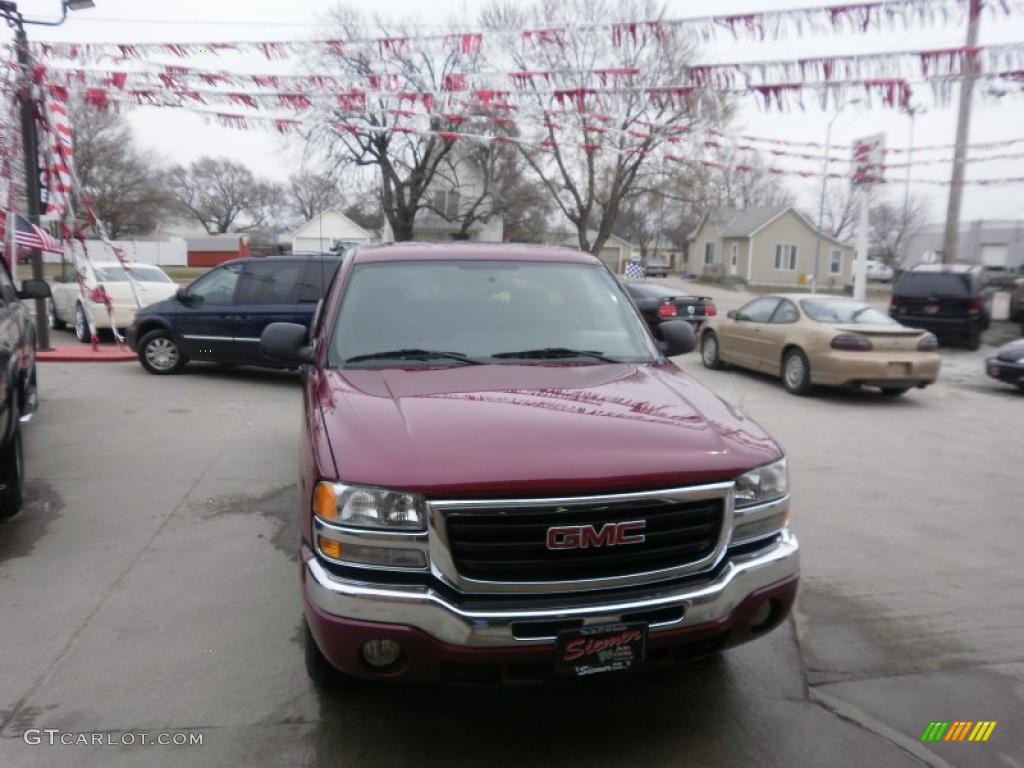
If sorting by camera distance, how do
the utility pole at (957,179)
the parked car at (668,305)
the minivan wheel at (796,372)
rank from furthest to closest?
1. the parked car at (668,305)
2. the utility pole at (957,179)
3. the minivan wheel at (796,372)

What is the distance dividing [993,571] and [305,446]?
415 centimetres

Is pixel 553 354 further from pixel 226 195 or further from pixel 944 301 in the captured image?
pixel 226 195

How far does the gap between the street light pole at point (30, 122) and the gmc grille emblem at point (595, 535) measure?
10.9 m

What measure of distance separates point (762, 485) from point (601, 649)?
0.87 metres

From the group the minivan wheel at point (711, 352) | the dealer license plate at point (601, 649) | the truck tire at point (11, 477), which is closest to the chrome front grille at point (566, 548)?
the dealer license plate at point (601, 649)

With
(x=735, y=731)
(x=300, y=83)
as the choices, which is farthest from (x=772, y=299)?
(x=735, y=731)

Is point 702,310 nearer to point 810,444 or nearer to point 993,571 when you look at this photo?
point 810,444

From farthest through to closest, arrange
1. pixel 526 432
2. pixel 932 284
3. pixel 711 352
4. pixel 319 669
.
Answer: pixel 932 284, pixel 711 352, pixel 319 669, pixel 526 432

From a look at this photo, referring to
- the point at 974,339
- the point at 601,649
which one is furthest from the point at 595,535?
the point at 974,339

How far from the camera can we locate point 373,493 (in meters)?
2.58

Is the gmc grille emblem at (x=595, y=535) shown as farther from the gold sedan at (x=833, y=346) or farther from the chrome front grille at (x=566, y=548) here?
the gold sedan at (x=833, y=346)

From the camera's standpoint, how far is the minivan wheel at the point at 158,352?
11.2 meters

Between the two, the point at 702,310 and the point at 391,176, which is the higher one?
the point at 391,176

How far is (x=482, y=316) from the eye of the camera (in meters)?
4.12
